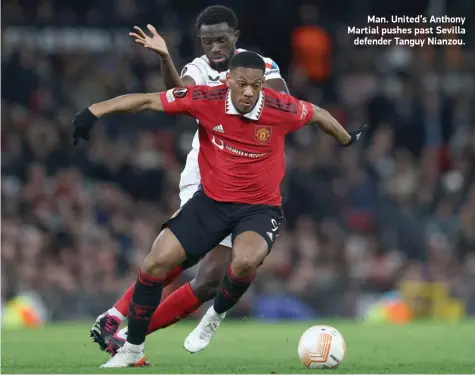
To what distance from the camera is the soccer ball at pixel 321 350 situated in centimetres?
910

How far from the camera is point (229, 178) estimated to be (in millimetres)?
9164

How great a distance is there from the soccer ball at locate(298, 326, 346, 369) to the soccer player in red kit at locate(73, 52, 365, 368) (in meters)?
0.60

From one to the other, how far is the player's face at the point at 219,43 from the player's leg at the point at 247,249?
1.25 m

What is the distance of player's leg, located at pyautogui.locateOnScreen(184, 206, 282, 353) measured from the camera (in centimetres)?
Result: 889

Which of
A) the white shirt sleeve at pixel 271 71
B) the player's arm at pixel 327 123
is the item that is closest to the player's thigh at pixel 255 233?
the player's arm at pixel 327 123

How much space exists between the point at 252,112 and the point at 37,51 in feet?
30.8

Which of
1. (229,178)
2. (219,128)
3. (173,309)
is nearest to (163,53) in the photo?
(219,128)

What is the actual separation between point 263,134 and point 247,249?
32.4 inches

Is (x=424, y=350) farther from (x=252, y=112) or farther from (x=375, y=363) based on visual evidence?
(x=252, y=112)

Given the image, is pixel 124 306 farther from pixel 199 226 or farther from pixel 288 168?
pixel 288 168

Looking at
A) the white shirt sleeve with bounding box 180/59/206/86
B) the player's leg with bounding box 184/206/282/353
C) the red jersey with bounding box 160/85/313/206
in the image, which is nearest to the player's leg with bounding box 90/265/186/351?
the player's leg with bounding box 184/206/282/353

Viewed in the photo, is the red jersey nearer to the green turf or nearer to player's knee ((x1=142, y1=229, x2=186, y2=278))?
player's knee ((x1=142, y1=229, x2=186, y2=278))

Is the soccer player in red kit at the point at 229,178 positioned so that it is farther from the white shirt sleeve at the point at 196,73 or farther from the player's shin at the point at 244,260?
the white shirt sleeve at the point at 196,73

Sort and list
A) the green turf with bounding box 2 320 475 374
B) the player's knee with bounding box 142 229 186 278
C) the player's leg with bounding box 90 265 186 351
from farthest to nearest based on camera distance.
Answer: the player's leg with bounding box 90 265 186 351
the green turf with bounding box 2 320 475 374
the player's knee with bounding box 142 229 186 278
